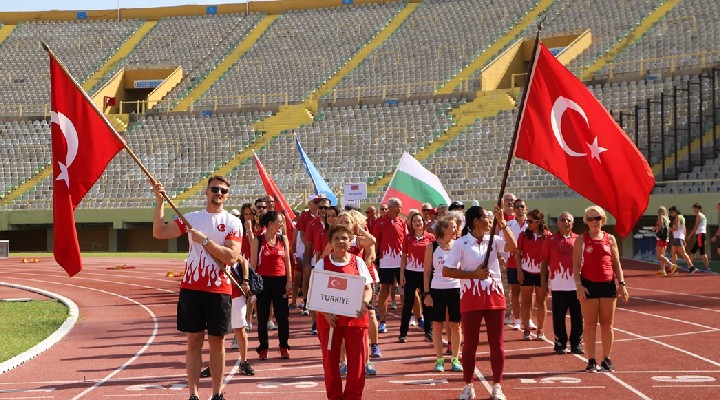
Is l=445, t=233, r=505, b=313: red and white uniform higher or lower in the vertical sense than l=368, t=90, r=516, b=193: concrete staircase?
lower

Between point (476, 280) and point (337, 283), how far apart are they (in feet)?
5.45

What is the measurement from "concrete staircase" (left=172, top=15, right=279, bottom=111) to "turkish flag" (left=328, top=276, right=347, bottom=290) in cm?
4127

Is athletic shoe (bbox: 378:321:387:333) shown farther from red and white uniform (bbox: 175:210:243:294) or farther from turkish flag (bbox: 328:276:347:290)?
turkish flag (bbox: 328:276:347:290)

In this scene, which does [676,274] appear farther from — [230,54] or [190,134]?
[230,54]

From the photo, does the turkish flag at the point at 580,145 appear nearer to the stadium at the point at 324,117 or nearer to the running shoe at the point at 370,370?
the running shoe at the point at 370,370

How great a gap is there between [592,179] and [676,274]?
57.9 ft

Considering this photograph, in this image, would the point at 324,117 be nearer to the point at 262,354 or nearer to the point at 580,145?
the point at 262,354

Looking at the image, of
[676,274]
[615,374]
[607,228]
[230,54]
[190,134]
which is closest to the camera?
[615,374]

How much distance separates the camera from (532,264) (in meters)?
14.1

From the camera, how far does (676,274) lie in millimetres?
25891

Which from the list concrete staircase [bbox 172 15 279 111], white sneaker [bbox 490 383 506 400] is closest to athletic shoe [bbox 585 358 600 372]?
white sneaker [bbox 490 383 506 400]

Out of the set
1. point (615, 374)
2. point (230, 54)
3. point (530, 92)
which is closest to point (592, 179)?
point (530, 92)

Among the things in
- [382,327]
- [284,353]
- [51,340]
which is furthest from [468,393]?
[51,340]

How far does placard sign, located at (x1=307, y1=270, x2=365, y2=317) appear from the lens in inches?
332
